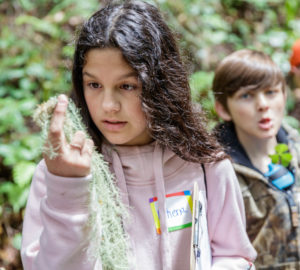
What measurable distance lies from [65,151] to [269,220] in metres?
1.72

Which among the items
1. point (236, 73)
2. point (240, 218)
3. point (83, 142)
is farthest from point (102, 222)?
point (236, 73)

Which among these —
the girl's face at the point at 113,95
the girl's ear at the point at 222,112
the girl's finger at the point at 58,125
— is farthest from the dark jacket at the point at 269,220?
the girl's finger at the point at 58,125

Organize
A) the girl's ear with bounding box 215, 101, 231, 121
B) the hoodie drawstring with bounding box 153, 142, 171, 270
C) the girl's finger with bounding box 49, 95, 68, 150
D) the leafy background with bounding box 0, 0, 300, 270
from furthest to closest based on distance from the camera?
the leafy background with bounding box 0, 0, 300, 270 < the girl's ear with bounding box 215, 101, 231, 121 < the hoodie drawstring with bounding box 153, 142, 171, 270 < the girl's finger with bounding box 49, 95, 68, 150

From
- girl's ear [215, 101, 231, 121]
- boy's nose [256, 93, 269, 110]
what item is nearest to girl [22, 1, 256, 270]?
boy's nose [256, 93, 269, 110]

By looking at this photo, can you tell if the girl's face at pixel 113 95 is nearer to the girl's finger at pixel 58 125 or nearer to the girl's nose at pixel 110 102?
the girl's nose at pixel 110 102

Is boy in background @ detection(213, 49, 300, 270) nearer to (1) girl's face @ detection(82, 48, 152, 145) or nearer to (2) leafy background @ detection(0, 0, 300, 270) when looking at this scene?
(2) leafy background @ detection(0, 0, 300, 270)

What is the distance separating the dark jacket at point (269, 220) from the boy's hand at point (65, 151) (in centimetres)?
139

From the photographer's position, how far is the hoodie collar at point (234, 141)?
2523 millimetres

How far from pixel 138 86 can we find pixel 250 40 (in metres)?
4.15

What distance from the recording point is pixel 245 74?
253cm

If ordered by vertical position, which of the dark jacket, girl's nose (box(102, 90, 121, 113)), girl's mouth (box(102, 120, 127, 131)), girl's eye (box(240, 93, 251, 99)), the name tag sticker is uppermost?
girl's eye (box(240, 93, 251, 99))

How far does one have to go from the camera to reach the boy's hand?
1.14m

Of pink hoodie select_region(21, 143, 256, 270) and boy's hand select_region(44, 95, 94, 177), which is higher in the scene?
boy's hand select_region(44, 95, 94, 177)

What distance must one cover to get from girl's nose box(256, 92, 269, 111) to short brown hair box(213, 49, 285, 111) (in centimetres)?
5
